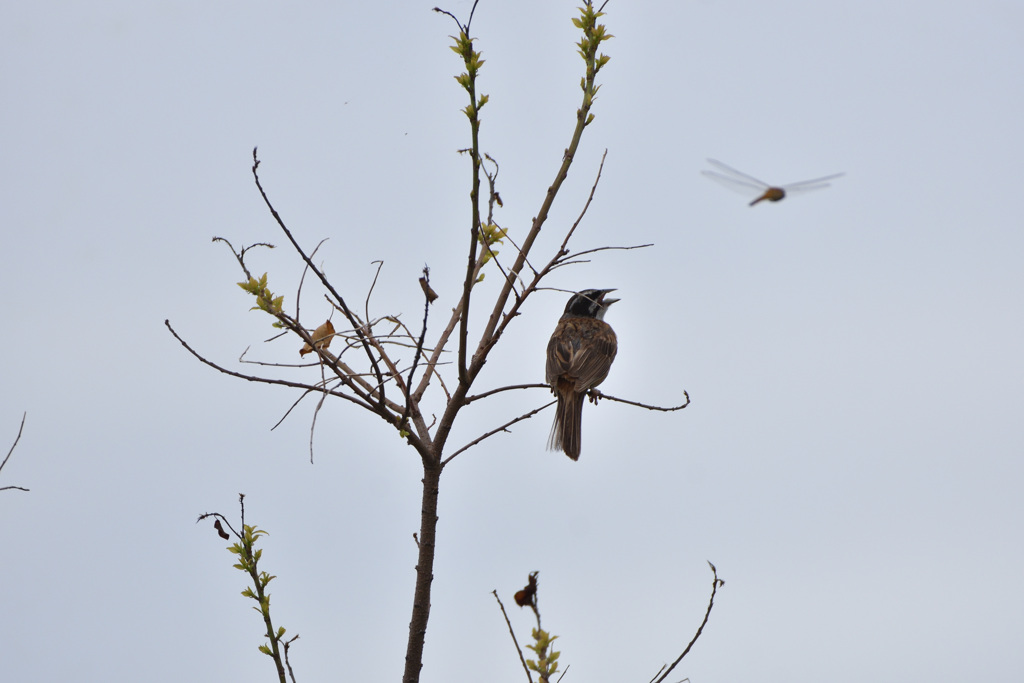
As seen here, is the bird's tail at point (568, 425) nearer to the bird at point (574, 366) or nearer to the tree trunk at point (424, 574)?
the bird at point (574, 366)

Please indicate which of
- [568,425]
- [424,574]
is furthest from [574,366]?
[424,574]

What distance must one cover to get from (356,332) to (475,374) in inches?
19.9

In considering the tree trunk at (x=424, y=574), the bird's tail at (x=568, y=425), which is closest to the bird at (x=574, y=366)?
the bird's tail at (x=568, y=425)

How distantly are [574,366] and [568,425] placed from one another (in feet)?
2.22

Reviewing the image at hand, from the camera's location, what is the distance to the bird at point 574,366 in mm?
7840

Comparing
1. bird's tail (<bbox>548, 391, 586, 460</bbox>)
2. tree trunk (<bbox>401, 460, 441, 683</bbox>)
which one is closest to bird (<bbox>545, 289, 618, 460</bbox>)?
bird's tail (<bbox>548, 391, 586, 460</bbox>)

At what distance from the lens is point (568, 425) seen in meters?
7.91

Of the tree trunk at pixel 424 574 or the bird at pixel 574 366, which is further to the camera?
the bird at pixel 574 366

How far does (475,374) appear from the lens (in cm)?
409

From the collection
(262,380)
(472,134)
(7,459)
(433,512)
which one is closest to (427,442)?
(433,512)

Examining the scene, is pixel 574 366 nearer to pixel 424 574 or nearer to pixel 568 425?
pixel 568 425

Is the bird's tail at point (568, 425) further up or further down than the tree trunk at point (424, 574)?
further up

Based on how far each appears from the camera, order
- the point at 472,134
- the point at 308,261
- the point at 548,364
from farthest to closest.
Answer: the point at 548,364, the point at 308,261, the point at 472,134

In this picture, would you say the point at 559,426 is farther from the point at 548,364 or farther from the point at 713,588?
the point at 713,588
